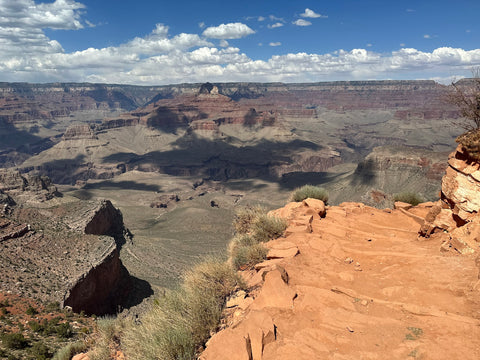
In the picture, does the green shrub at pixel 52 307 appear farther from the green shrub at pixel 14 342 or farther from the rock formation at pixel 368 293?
the rock formation at pixel 368 293

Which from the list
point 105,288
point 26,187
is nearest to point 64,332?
point 105,288

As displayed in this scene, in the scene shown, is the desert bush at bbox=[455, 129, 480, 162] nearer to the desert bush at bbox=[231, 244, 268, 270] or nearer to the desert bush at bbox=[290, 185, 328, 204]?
the desert bush at bbox=[231, 244, 268, 270]

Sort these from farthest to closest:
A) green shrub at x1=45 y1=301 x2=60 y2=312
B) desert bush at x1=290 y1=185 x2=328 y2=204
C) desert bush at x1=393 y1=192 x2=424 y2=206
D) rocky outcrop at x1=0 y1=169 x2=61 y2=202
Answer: rocky outcrop at x1=0 y1=169 x2=61 y2=202 → green shrub at x1=45 y1=301 x2=60 y2=312 → desert bush at x1=393 y1=192 x2=424 y2=206 → desert bush at x1=290 y1=185 x2=328 y2=204

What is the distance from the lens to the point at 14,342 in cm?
1350

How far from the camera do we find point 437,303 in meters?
6.93

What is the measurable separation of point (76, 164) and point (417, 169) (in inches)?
7182

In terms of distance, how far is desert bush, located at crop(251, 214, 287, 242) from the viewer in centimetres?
1265

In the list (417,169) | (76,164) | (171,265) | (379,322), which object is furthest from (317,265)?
(76,164)

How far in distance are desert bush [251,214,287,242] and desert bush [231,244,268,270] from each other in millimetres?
1620

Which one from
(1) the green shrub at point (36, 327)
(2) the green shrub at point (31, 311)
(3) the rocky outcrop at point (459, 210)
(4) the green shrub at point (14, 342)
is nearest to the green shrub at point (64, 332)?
(1) the green shrub at point (36, 327)

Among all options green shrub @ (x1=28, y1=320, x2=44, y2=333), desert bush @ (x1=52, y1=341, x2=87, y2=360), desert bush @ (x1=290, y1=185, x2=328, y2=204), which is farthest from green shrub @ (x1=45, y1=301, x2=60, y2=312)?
desert bush @ (x1=290, y1=185, x2=328, y2=204)

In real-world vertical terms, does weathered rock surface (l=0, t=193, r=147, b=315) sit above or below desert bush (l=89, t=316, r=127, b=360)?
below

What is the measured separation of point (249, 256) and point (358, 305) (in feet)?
13.6

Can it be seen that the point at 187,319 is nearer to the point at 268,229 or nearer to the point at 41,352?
the point at 268,229
